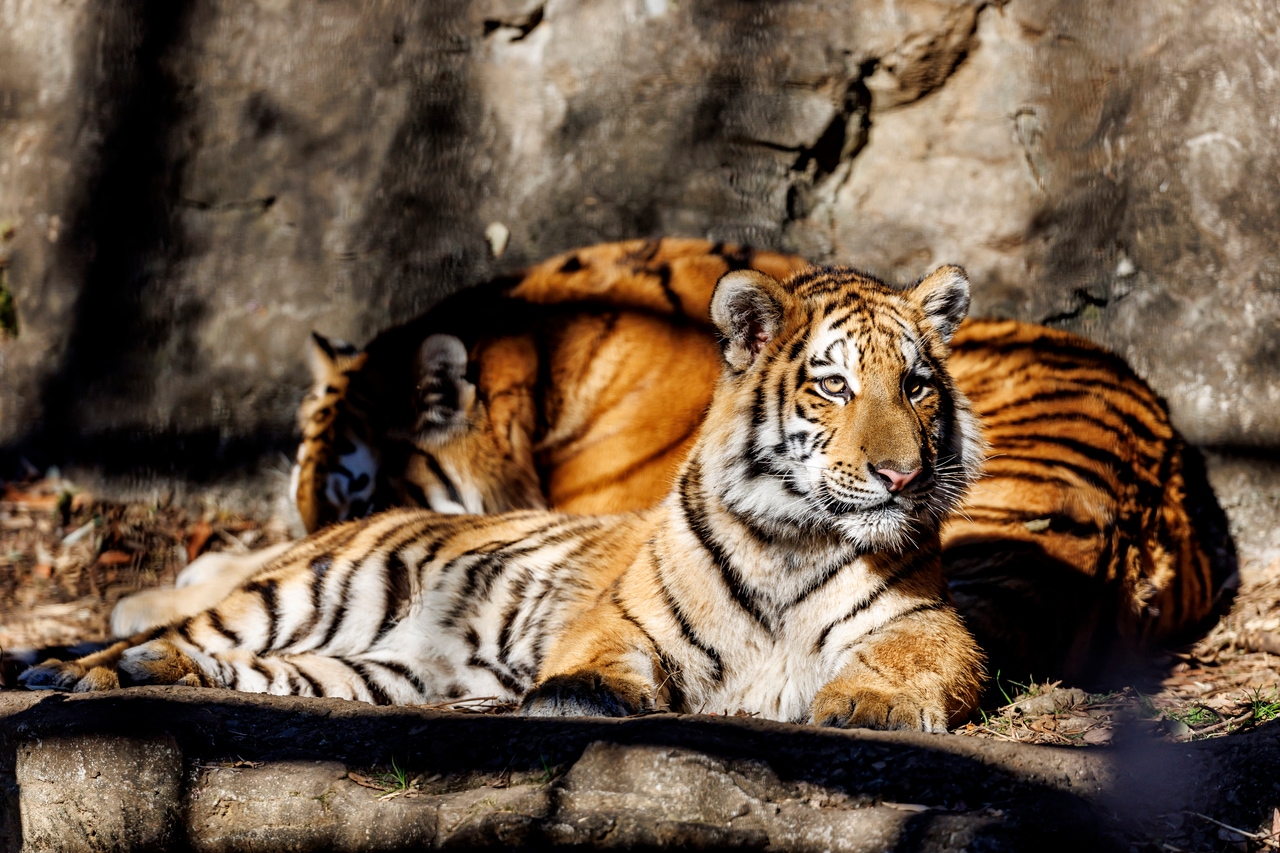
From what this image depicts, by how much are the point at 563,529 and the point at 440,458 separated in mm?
828

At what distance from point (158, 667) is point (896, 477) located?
5.75 ft

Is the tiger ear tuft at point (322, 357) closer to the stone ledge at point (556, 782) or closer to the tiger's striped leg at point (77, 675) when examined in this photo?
the tiger's striped leg at point (77, 675)

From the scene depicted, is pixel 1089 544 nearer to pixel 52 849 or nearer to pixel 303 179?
pixel 52 849

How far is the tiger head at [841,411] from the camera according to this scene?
7.86ft

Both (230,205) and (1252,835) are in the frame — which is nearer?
(1252,835)

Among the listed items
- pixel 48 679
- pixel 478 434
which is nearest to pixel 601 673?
pixel 48 679

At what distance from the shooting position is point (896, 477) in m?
2.33

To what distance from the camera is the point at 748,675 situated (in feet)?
8.68

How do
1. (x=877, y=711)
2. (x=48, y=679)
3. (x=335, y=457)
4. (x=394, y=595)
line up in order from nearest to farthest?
(x=877, y=711) < (x=48, y=679) < (x=394, y=595) < (x=335, y=457)

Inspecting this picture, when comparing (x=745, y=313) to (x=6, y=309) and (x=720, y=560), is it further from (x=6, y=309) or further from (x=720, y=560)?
(x=6, y=309)

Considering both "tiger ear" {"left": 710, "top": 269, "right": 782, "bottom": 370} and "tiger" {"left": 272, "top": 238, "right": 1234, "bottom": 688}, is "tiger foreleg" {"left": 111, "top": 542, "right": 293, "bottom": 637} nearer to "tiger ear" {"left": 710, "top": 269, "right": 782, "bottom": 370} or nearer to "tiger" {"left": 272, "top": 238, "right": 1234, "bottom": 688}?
"tiger" {"left": 272, "top": 238, "right": 1234, "bottom": 688}

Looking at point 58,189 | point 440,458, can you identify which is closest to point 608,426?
point 440,458

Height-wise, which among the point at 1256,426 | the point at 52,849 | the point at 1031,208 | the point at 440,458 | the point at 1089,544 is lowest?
the point at 52,849

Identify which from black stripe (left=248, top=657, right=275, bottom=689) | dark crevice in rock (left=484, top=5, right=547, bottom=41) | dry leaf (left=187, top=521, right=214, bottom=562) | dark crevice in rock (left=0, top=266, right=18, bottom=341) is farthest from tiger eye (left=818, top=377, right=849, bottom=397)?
dark crevice in rock (left=0, top=266, right=18, bottom=341)
